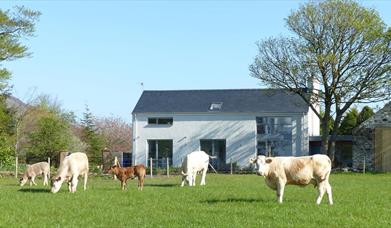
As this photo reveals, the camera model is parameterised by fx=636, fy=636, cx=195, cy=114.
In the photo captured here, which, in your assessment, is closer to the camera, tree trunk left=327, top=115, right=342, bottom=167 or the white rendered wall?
tree trunk left=327, top=115, right=342, bottom=167

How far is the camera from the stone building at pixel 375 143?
178 feet

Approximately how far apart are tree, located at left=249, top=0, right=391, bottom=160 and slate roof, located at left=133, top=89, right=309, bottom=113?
686 centimetres

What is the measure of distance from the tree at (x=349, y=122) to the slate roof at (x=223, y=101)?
783cm

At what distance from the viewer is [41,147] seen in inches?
2365

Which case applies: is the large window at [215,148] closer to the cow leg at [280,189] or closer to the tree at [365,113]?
the tree at [365,113]

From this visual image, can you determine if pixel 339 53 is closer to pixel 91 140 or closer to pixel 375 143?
pixel 375 143

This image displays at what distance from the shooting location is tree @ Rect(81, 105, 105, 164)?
62312 millimetres

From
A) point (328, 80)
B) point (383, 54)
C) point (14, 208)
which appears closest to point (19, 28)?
point (328, 80)

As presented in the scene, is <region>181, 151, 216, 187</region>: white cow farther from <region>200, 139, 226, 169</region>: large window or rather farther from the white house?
<region>200, 139, 226, 169</region>: large window

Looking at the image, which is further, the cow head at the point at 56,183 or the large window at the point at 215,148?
the large window at the point at 215,148

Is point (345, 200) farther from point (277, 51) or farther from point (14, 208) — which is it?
point (277, 51)

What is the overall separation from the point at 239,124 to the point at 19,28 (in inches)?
984

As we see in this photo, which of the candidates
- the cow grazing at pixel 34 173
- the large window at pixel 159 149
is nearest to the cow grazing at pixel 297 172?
the cow grazing at pixel 34 173

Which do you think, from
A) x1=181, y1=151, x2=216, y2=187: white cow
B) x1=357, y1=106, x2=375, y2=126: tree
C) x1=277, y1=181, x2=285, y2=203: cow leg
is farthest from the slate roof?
x1=277, y1=181, x2=285, y2=203: cow leg
